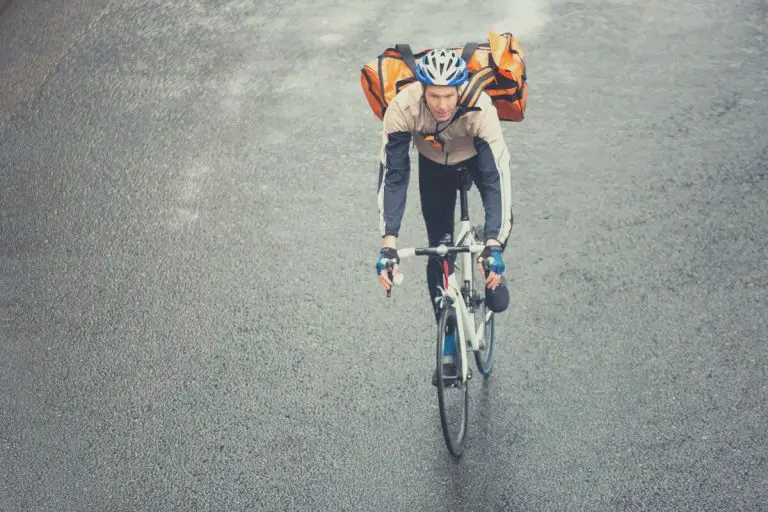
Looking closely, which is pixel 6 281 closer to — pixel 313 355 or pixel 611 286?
pixel 313 355

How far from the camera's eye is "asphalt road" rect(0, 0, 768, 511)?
5.21 metres

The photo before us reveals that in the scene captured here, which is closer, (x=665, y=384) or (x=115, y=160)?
(x=665, y=384)

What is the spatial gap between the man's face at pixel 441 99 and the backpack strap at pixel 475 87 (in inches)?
2.6

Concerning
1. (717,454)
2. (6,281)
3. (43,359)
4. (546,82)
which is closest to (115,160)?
(6,281)

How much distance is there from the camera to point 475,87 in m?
4.76

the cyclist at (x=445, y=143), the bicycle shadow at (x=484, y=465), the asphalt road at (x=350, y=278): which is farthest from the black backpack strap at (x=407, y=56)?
the bicycle shadow at (x=484, y=465)

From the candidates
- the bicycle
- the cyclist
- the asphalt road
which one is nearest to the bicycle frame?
the bicycle

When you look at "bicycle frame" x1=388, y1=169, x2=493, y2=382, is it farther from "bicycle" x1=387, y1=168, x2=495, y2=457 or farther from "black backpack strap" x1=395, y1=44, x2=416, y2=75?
"black backpack strap" x1=395, y1=44, x2=416, y2=75

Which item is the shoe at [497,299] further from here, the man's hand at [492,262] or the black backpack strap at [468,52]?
the black backpack strap at [468,52]

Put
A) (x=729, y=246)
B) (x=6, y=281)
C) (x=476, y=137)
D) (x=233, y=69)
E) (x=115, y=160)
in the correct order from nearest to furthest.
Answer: (x=476, y=137)
(x=729, y=246)
(x=6, y=281)
(x=115, y=160)
(x=233, y=69)

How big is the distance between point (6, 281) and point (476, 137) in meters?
4.08

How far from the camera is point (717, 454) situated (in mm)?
5035

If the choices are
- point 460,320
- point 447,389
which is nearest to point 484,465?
point 447,389

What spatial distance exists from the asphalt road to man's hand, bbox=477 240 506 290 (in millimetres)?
1186
